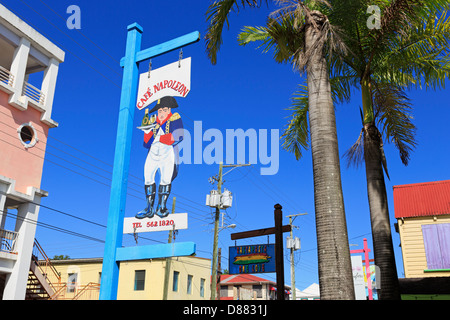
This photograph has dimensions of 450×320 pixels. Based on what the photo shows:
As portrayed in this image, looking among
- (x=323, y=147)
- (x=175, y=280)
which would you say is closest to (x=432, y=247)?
(x=323, y=147)

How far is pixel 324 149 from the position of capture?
28.5 feet

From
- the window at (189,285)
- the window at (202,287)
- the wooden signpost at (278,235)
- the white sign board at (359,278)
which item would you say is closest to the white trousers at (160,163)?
the wooden signpost at (278,235)

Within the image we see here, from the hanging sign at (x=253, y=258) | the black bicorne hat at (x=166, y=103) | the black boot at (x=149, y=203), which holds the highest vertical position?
the black bicorne hat at (x=166, y=103)

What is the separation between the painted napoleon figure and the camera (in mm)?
8492

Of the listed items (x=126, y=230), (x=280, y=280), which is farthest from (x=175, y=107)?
(x=280, y=280)

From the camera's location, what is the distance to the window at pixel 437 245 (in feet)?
60.3

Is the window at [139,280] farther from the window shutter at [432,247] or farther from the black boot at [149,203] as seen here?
the black boot at [149,203]

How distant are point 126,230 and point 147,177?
1.17 m

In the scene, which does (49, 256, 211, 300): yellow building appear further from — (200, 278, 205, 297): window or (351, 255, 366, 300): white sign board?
(351, 255, 366, 300): white sign board

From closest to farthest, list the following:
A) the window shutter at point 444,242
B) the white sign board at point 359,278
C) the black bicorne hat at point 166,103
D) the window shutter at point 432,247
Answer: the black bicorne hat at point 166,103 < the window shutter at point 444,242 < the window shutter at point 432,247 < the white sign board at point 359,278

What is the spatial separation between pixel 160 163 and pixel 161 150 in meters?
0.29

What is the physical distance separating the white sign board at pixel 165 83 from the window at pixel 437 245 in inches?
595

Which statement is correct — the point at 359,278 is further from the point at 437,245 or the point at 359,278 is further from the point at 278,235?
the point at 278,235
